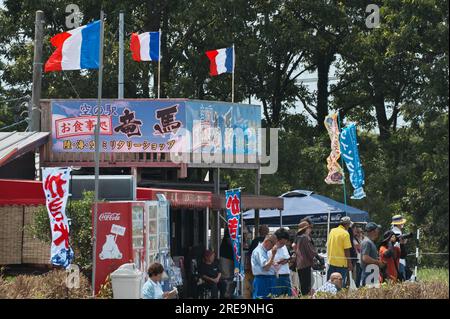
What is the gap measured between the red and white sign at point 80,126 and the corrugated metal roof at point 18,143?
36 centimetres

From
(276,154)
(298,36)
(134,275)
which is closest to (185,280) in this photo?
(134,275)

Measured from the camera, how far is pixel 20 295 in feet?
50.9

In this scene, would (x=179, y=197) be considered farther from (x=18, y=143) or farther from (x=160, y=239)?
(x=18, y=143)

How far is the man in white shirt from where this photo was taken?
62.5ft

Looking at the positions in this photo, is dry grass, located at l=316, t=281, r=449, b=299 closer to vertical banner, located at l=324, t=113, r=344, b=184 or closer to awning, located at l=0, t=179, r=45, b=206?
awning, located at l=0, t=179, r=45, b=206

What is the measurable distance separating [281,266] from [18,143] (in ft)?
32.2

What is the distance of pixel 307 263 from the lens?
2052cm

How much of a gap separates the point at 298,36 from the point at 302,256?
2140cm

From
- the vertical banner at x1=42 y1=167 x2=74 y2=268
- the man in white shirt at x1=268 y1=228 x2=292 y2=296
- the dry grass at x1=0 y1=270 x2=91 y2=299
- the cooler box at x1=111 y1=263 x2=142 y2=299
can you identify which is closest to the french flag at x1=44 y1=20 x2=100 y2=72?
the vertical banner at x1=42 y1=167 x2=74 y2=268

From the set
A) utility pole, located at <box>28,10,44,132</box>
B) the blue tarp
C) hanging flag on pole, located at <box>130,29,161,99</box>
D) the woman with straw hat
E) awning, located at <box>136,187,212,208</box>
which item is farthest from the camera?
hanging flag on pole, located at <box>130,29,161,99</box>

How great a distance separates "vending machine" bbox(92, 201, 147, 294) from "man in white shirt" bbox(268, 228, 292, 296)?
2.28 meters

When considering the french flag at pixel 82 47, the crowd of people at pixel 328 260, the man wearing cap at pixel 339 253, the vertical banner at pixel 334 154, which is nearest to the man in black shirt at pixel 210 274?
the crowd of people at pixel 328 260
